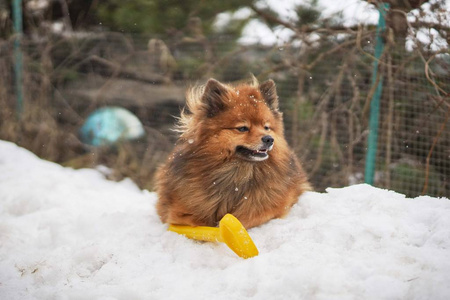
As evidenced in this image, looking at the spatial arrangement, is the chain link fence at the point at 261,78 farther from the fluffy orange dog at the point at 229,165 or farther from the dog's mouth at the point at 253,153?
the dog's mouth at the point at 253,153

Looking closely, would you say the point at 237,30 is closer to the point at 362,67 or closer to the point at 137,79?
the point at 137,79

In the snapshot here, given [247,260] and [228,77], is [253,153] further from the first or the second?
[228,77]

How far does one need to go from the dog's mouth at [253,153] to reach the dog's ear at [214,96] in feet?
1.10

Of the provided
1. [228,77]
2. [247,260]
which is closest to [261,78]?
[228,77]

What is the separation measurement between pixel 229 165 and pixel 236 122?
0.99ft

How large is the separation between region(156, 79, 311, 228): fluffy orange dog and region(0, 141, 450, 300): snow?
18 centimetres

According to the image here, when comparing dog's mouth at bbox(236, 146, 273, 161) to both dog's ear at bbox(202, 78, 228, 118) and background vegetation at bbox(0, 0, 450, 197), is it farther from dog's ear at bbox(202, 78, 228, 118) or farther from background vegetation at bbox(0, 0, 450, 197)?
background vegetation at bbox(0, 0, 450, 197)

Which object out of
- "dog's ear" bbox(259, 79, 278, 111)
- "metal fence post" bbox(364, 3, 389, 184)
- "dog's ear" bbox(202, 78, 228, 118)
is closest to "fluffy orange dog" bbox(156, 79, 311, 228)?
"dog's ear" bbox(202, 78, 228, 118)

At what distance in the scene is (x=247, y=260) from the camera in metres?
2.35

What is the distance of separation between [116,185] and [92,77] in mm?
1949

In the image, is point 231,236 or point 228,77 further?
point 228,77

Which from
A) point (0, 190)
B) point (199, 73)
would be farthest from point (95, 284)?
point (199, 73)

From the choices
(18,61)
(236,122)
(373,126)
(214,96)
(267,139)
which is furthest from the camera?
(18,61)

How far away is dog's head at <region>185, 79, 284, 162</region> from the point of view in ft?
9.45
